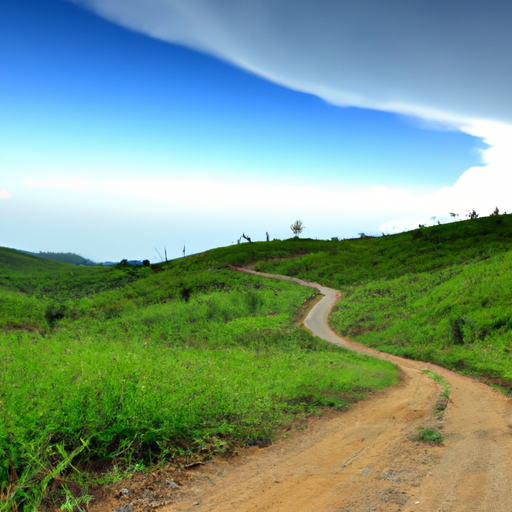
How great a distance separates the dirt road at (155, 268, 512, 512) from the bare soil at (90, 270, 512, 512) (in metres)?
0.02

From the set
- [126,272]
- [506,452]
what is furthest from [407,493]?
[126,272]

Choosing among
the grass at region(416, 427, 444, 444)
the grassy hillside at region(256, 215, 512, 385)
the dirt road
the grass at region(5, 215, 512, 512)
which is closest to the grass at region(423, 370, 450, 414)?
the dirt road

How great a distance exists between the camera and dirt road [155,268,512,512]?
19.6 feet

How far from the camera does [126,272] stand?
70375mm

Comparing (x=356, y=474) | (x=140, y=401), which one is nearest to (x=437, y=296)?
(x=356, y=474)

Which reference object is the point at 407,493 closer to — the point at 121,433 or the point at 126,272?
the point at 121,433

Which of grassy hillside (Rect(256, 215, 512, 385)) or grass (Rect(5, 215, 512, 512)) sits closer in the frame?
grass (Rect(5, 215, 512, 512))

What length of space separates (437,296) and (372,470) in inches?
950

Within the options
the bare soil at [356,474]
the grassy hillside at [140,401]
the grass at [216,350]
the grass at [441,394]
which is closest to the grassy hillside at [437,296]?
the grass at [216,350]

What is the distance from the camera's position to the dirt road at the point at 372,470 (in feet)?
19.6

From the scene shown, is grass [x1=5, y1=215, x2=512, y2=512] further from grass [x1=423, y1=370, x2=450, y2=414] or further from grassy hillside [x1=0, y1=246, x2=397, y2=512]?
grass [x1=423, y1=370, x2=450, y2=414]

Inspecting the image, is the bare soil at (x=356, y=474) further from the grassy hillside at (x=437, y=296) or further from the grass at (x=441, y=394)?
the grassy hillside at (x=437, y=296)

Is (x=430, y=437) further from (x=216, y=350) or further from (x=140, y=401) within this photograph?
(x=216, y=350)

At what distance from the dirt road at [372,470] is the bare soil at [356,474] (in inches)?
0.6
